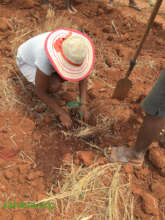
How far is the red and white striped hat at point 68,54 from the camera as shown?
4.75 feet

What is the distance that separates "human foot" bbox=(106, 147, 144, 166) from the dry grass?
61 millimetres

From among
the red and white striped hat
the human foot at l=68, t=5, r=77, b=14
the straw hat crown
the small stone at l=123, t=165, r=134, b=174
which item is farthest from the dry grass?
the human foot at l=68, t=5, r=77, b=14

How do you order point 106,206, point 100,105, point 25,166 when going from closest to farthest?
point 106,206
point 25,166
point 100,105

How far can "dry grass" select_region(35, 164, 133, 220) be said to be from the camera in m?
1.56

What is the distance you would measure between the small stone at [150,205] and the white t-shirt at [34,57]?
1235 mm

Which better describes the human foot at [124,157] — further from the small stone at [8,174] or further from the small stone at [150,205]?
the small stone at [8,174]

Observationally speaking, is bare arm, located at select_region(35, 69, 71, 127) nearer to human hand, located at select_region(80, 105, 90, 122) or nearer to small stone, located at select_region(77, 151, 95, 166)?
human hand, located at select_region(80, 105, 90, 122)

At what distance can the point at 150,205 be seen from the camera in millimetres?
1553

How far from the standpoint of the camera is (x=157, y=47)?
3152 millimetres

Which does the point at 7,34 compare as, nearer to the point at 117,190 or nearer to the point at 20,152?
the point at 20,152

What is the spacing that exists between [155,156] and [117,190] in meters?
0.43

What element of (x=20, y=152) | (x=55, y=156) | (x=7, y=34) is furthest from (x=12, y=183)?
(x=7, y=34)

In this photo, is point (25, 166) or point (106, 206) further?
point (25, 166)

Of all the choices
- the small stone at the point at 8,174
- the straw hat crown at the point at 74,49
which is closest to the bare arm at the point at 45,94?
the straw hat crown at the point at 74,49
